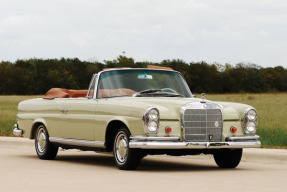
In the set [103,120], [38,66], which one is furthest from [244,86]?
[103,120]

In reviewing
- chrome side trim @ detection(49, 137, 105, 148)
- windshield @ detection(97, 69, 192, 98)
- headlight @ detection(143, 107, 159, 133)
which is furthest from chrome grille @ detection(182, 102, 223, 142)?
chrome side trim @ detection(49, 137, 105, 148)

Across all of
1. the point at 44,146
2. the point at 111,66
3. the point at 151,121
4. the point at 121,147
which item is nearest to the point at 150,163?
the point at 121,147

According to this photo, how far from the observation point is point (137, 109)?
1167 centimetres

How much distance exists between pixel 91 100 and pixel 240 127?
9.57 ft

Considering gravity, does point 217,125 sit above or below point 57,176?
above

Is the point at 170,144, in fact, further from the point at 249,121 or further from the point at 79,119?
the point at 79,119

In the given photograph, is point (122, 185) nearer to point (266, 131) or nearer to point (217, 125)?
point (217, 125)

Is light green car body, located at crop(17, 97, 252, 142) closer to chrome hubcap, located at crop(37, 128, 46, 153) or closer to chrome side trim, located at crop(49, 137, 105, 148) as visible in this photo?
chrome side trim, located at crop(49, 137, 105, 148)

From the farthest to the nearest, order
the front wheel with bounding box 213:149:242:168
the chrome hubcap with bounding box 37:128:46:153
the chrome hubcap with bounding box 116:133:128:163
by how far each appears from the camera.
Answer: the chrome hubcap with bounding box 37:128:46:153 < the front wheel with bounding box 213:149:242:168 < the chrome hubcap with bounding box 116:133:128:163

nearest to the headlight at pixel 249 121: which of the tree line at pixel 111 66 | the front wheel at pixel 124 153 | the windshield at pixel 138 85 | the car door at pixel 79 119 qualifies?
the windshield at pixel 138 85

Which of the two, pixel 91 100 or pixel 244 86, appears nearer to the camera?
pixel 91 100

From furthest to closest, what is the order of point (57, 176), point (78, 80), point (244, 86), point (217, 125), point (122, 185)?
point (78, 80), point (244, 86), point (217, 125), point (57, 176), point (122, 185)

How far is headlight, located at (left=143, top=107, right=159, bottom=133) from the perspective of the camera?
1144cm

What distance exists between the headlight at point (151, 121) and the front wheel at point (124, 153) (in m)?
0.47
